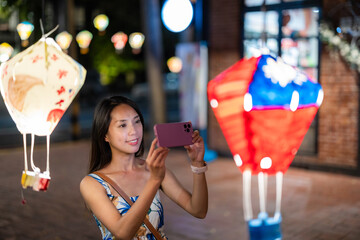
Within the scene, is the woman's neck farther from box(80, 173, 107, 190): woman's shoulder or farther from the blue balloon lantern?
the blue balloon lantern

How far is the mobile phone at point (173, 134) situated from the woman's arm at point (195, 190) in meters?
0.31

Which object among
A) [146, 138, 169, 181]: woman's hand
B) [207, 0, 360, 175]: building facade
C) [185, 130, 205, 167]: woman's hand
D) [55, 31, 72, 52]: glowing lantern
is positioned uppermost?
[55, 31, 72, 52]: glowing lantern

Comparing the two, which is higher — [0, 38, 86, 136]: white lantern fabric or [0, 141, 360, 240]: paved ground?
[0, 38, 86, 136]: white lantern fabric

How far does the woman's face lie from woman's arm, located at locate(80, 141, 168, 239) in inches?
10.2

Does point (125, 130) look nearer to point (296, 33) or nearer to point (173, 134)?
point (173, 134)

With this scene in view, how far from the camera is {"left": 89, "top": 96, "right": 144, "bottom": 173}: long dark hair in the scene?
2641 millimetres

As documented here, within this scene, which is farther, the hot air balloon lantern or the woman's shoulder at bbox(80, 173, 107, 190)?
the hot air balloon lantern

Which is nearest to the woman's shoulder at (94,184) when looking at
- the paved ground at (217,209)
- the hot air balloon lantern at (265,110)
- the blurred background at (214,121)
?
the hot air balloon lantern at (265,110)

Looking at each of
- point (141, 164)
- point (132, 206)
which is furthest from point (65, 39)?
point (132, 206)

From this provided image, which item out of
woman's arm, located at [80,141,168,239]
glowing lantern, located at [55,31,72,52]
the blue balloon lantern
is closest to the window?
the blue balloon lantern

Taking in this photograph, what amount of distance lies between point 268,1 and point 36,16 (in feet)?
19.5

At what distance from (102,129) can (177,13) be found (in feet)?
20.1

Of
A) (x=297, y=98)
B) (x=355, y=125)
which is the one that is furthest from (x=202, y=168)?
(x=355, y=125)

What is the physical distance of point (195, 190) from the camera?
2.71m
